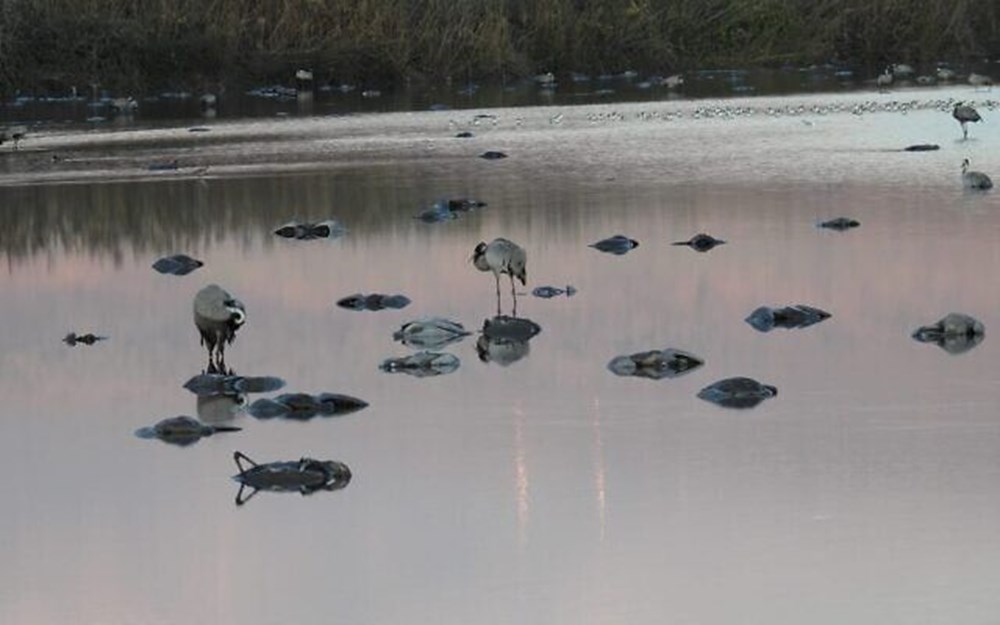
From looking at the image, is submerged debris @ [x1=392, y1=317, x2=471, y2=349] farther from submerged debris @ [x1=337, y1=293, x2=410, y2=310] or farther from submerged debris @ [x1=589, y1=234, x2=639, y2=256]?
submerged debris @ [x1=589, y1=234, x2=639, y2=256]

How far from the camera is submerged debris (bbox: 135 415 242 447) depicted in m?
12.9

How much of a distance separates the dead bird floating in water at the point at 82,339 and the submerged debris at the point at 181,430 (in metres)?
3.38

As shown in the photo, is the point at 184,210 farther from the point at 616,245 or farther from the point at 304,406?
the point at 304,406

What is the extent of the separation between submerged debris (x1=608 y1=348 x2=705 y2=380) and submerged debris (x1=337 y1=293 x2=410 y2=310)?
3.24 meters

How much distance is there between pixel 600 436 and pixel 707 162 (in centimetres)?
1702

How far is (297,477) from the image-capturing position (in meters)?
11.6

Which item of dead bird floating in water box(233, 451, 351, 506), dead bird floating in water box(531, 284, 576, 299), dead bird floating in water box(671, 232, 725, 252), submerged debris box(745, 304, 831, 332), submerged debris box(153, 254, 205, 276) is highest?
dead bird floating in water box(233, 451, 351, 506)

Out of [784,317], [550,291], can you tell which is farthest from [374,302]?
[784,317]

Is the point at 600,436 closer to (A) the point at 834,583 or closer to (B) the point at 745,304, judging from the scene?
(A) the point at 834,583

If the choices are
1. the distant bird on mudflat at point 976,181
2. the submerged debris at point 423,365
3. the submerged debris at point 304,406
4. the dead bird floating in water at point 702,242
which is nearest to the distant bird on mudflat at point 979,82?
the distant bird on mudflat at point 976,181

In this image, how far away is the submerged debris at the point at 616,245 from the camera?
19656 millimetres

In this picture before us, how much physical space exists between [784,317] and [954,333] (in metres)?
1.38

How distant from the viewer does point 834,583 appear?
9211mm

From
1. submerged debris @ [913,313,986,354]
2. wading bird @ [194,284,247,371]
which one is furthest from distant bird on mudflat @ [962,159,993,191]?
wading bird @ [194,284,247,371]
